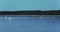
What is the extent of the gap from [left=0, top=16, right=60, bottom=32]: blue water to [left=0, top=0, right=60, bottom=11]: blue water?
61 millimetres

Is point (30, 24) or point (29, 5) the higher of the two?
point (29, 5)

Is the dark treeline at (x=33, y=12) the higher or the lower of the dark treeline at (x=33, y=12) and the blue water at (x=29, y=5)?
the lower

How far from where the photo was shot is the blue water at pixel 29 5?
0.58m

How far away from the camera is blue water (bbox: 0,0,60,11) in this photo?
1.90 ft

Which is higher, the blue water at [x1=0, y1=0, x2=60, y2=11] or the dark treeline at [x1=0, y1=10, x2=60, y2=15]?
the blue water at [x1=0, y1=0, x2=60, y2=11]

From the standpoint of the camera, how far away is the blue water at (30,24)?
0.60m

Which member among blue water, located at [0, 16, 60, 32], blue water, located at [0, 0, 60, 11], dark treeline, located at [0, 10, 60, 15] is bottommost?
blue water, located at [0, 16, 60, 32]

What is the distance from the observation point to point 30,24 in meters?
0.61

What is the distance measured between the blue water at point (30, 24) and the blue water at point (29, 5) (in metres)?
0.06

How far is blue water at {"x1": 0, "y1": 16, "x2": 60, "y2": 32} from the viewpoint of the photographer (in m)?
0.60

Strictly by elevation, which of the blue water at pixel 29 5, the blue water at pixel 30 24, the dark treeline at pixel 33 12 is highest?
the blue water at pixel 29 5

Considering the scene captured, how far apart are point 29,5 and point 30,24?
0.13 meters

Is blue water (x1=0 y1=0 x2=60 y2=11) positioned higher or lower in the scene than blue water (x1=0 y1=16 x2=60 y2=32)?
higher

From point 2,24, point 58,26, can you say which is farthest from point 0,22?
point 58,26
